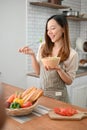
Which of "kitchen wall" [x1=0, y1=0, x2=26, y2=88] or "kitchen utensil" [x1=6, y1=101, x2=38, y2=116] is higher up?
"kitchen wall" [x1=0, y1=0, x2=26, y2=88]

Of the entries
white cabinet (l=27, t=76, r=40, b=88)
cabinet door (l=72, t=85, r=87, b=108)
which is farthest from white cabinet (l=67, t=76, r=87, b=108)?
white cabinet (l=27, t=76, r=40, b=88)

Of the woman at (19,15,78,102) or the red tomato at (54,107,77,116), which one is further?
the woman at (19,15,78,102)

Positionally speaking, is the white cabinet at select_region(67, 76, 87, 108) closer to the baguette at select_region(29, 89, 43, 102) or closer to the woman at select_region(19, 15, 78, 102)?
the woman at select_region(19, 15, 78, 102)

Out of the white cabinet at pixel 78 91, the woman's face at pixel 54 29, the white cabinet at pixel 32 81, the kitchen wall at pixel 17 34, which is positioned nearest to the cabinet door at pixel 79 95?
the white cabinet at pixel 78 91

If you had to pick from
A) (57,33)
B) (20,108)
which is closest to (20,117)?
(20,108)

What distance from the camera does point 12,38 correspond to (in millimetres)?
2525

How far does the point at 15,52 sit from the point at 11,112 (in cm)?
152

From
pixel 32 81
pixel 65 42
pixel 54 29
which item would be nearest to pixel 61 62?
pixel 65 42

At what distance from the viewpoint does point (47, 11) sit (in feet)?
9.77

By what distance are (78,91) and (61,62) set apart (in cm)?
131

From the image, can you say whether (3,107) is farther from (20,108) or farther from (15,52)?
(15,52)

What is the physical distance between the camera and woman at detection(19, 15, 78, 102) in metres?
1.66

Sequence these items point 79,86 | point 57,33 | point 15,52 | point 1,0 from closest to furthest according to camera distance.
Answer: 1. point 57,33
2. point 1,0
3. point 15,52
4. point 79,86

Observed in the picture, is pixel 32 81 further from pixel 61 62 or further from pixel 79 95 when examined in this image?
pixel 61 62
